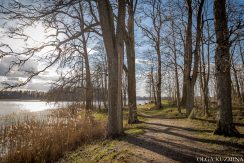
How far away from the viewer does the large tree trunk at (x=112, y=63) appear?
696 cm

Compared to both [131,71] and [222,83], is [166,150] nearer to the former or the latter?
[222,83]

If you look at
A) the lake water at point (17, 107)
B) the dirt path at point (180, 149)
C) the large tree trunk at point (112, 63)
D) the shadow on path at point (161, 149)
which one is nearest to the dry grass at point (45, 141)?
the lake water at point (17, 107)

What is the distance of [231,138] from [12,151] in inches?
272

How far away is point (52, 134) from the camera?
7953 millimetres

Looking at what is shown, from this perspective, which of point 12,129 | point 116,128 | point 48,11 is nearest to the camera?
point 48,11

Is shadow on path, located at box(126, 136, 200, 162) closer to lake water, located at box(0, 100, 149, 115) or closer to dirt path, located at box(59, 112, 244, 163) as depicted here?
dirt path, located at box(59, 112, 244, 163)

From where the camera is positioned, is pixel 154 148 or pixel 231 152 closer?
pixel 231 152

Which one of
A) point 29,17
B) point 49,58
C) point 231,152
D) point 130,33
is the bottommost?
point 231,152

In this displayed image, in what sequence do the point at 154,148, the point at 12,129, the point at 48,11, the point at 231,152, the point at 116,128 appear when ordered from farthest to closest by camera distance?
the point at 12,129
the point at 116,128
the point at 48,11
the point at 154,148
the point at 231,152

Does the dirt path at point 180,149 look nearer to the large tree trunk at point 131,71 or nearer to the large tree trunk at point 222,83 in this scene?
the large tree trunk at point 222,83

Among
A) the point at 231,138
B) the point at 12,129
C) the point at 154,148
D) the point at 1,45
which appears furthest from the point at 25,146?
the point at 231,138

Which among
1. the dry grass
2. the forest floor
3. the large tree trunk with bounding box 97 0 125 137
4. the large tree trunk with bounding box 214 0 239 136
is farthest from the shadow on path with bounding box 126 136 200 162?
the dry grass

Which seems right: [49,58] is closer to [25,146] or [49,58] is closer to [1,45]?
[1,45]

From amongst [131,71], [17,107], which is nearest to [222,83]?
[131,71]
